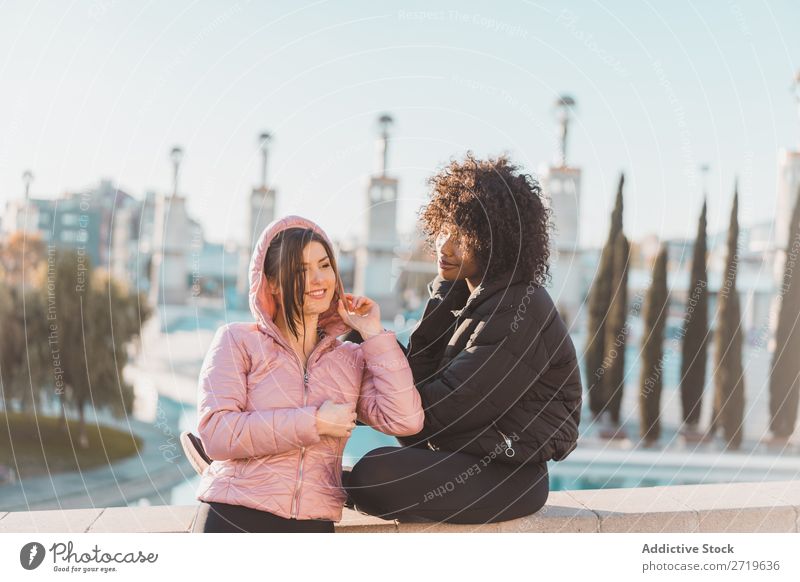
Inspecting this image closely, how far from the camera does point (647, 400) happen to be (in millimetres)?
9836

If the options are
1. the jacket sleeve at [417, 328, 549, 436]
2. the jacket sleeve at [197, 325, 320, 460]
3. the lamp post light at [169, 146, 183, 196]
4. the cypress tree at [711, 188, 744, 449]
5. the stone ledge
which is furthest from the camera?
the lamp post light at [169, 146, 183, 196]

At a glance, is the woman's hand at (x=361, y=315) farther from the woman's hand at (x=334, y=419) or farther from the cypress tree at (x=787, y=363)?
the cypress tree at (x=787, y=363)

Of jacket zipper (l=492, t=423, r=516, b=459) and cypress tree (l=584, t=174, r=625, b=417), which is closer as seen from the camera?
jacket zipper (l=492, t=423, r=516, b=459)

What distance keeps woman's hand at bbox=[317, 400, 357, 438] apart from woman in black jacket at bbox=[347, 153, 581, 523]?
0.59 feet

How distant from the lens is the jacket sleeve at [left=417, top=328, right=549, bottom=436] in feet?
6.15

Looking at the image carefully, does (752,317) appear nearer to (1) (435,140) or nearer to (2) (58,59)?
(1) (435,140)

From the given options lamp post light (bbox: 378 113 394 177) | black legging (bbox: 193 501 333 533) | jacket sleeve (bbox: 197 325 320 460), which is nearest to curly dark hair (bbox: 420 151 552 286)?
jacket sleeve (bbox: 197 325 320 460)

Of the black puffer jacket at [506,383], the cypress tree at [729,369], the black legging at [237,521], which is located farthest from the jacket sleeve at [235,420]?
the cypress tree at [729,369]

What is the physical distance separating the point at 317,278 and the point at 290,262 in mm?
79

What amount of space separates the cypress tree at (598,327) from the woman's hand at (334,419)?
27.7 feet

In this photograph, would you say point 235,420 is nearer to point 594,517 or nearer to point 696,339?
point 594,517

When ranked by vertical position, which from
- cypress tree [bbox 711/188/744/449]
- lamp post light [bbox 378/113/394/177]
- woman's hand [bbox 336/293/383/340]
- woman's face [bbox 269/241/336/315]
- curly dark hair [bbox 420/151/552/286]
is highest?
lamp post light [bbox 378/113/394/177]

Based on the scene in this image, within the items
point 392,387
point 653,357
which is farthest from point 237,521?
point 653,357

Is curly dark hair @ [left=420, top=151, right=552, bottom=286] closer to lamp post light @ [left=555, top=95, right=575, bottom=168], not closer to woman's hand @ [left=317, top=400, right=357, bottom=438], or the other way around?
woman's hand @ [left=317, top=400, right=357, bottom=438]
